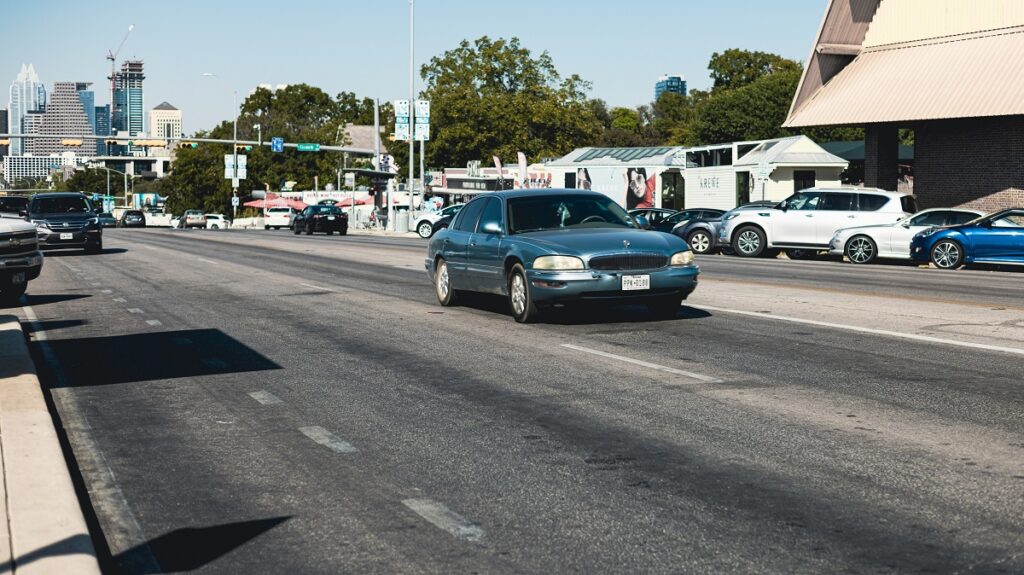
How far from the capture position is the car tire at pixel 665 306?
14.3m

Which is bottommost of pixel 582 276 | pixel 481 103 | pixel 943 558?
pixel 943 558

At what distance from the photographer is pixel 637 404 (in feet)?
28.7

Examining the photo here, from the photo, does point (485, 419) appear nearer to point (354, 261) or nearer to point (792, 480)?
point (792, 480)

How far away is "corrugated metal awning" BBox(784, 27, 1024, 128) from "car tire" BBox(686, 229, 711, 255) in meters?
7.35

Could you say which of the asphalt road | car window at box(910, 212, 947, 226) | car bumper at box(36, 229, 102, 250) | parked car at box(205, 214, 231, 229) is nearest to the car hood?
the asphalt road

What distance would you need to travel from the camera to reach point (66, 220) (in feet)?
115

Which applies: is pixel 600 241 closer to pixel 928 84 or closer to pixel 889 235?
pixel 889 235

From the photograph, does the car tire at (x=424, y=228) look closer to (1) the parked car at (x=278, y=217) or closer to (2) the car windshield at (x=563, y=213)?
(1) the parked car at (x=278, y=217)

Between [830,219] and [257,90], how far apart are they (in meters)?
125

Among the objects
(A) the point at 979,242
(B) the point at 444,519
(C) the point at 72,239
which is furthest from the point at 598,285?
(C) the point at 72,239

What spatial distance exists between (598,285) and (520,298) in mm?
1187

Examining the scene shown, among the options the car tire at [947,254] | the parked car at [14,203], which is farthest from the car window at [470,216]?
the parked car at [14,203]

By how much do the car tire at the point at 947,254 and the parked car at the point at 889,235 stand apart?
117 centimetres

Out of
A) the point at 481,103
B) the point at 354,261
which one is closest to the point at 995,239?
the point at 354,261
